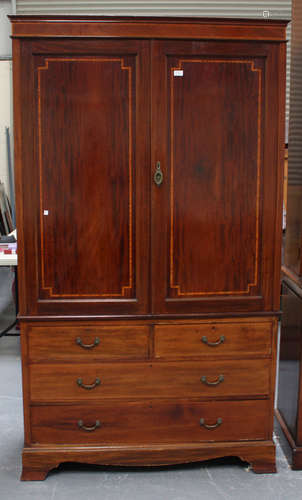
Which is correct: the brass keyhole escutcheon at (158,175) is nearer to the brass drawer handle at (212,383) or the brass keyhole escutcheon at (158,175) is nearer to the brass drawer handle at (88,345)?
the brass drawer handle at (88,345)

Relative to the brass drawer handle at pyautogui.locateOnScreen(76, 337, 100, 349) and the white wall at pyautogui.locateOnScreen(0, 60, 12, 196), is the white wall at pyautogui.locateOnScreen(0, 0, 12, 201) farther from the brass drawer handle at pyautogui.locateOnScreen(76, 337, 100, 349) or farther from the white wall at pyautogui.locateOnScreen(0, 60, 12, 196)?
the brass drawer handle at pyautogui.locateOnScreen(76, 337, 100, 349)

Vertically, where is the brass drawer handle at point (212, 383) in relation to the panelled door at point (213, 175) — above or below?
below

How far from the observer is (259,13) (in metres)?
5.38

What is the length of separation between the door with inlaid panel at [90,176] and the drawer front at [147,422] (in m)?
0.47

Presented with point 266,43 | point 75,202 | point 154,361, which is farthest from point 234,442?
point 266,43

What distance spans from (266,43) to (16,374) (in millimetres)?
2635

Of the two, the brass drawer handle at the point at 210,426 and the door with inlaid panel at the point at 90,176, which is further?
the brass drawer handle at the point at 210,426

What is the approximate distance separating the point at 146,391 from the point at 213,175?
1.03 m

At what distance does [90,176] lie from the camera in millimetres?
2307

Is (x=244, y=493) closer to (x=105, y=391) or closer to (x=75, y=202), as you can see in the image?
(x=105, y=391)

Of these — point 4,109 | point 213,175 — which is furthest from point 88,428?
point 4,109

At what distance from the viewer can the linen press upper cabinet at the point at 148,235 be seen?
7.32ft

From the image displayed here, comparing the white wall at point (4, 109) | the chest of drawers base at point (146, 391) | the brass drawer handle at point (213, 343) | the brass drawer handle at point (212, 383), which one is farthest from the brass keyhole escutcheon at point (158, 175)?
the white wall at point (4, 109)

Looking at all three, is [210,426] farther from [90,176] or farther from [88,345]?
[90,176]
